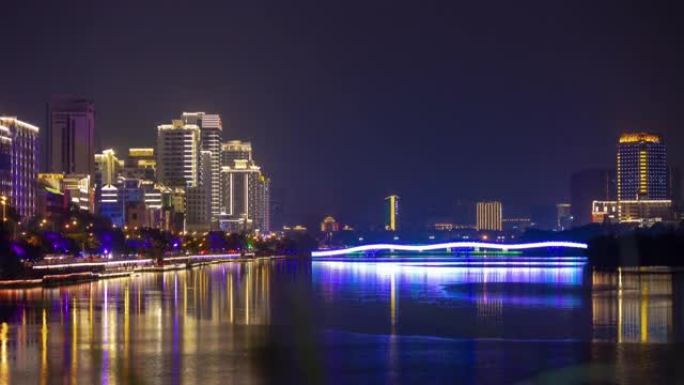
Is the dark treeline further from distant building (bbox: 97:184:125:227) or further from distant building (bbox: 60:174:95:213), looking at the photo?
distant building (bbox: 97:184:125:227)

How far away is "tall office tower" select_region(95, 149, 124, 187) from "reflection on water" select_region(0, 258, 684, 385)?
441 feet

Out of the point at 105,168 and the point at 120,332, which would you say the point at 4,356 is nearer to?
the point at 120,332

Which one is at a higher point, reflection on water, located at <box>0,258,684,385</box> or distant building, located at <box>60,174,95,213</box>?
distant building, located at <box>60,174,95,213</box>

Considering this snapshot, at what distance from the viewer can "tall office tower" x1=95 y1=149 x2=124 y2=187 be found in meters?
184

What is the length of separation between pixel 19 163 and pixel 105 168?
72005 mm

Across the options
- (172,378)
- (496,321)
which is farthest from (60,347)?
(496,321)

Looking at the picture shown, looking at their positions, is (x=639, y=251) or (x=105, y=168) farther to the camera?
(x=105, y=168)

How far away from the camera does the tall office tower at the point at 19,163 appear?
10975cm

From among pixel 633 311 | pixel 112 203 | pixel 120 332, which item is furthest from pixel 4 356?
pixel 112 203

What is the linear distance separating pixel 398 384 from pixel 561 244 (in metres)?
121

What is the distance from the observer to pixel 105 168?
187 meters

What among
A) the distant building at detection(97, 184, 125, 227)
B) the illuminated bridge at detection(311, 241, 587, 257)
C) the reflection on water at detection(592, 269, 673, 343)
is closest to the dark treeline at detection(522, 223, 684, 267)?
the reflection on water at detection(592, 269, 673, 343)

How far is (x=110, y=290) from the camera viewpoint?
53375mm

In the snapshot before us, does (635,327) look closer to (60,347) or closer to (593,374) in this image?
(593,374)
